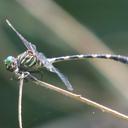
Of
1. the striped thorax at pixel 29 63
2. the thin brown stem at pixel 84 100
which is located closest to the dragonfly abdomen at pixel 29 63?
the striped thorax at pixel 29 63

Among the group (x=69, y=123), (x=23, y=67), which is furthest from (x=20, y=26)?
(x=23, y=67)

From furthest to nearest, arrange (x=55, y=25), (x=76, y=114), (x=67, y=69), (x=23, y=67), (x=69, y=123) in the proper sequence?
(x=67, y=69)
(x=76, y=114)
(x=69, y=123)
(x=55, y=25)
(x=23, y=67)

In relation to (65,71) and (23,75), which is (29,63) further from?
(65,71)

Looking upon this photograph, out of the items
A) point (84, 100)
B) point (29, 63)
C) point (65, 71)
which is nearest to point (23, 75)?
point (29, 63)

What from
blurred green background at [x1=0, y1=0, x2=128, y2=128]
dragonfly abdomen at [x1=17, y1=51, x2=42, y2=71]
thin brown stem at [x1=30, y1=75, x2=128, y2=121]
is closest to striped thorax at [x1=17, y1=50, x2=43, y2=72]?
dragonfly abdomen at [x1=17, y1=51, x2=42, y2=71]

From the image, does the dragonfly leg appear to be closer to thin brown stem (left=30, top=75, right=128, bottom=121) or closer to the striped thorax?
the striped thorax

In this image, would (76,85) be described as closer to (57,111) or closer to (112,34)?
(57,111)
